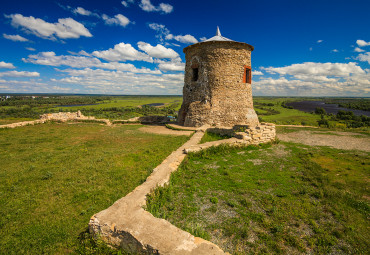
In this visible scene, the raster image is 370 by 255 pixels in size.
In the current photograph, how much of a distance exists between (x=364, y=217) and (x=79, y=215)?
22.7 ft

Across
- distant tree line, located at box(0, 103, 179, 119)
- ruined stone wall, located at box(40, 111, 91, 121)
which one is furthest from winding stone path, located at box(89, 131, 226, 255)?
distant tree line, located at box(0, 103, 179, 119)

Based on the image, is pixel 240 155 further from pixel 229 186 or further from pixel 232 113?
pixel 232 113

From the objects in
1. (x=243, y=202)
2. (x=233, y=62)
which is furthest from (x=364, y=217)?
(x=233, y=62)

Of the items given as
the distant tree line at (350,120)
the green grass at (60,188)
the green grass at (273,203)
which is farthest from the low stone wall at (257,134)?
the distant tree line at (350,120)

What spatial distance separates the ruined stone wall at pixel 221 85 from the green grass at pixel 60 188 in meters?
6.57

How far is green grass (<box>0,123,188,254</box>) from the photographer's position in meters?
3.60

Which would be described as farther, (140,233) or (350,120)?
(350,120)

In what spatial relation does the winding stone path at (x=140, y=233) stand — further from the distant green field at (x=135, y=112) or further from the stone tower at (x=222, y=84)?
the distant green field at (x=135, y=112)

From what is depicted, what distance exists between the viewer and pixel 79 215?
4.31m

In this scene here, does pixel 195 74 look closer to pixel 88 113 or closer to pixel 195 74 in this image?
pixel 195 74

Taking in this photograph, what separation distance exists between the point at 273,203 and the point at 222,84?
1228 centimetres

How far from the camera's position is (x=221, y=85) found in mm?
15227

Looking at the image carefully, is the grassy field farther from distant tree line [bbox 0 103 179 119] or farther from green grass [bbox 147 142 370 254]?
green grass [bbox 147 142 370 254]

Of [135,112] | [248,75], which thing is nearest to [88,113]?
[135,112]
